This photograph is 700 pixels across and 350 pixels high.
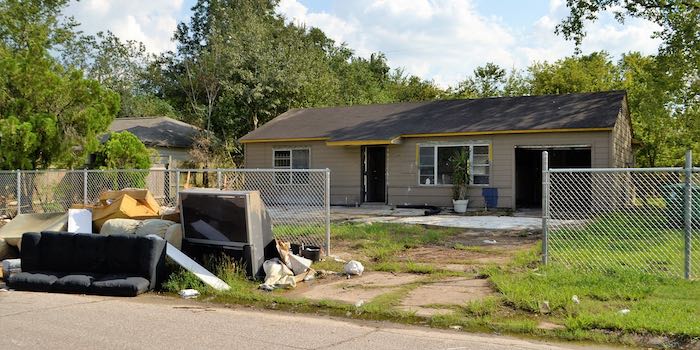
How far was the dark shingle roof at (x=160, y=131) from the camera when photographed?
97.0ft

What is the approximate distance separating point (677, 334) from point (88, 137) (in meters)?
15.5

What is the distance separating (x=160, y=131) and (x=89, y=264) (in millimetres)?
23819

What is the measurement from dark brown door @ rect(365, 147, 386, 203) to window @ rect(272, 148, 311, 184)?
231 centimetres

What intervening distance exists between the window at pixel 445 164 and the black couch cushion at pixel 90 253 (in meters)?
13.4

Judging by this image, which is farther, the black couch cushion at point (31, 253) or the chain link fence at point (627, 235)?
the black couch cushion at point (31, 253)

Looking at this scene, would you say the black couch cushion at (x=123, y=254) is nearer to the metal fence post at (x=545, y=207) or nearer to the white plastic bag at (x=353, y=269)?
the white plastic bag at (x=353, y=269)

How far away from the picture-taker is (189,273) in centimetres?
852

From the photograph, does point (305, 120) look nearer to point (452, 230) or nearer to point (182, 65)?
point (452, 230)

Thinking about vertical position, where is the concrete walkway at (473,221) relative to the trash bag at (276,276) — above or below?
above

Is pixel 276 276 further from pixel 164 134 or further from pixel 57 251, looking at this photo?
pixel 164 134

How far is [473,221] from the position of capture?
52.7 ft

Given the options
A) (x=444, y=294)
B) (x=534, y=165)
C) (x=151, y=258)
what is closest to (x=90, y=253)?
(x=151, y=258)

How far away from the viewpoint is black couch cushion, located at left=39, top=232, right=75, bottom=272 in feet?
28.4

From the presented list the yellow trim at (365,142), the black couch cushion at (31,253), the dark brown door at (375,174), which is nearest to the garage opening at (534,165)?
the dark brown door at (375,174)
